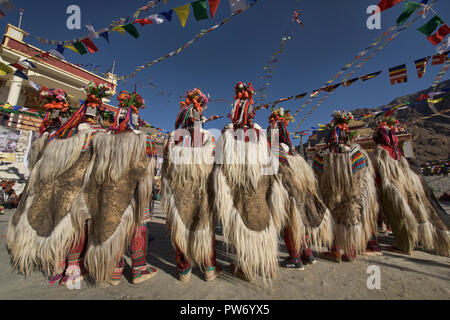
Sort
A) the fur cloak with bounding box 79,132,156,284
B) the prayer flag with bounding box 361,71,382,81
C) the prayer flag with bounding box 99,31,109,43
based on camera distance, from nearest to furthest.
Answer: the fur cloak with bounding box 79,132,156,284 → the prayer flag with bounding box 99,31,109,43 → the prayer flag with bounding box 361,71,382,81

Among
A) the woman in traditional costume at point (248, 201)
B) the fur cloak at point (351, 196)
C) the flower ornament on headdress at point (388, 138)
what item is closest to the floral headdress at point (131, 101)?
the woman in traditional costume at point (248, 201)

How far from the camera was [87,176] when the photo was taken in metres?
2.17

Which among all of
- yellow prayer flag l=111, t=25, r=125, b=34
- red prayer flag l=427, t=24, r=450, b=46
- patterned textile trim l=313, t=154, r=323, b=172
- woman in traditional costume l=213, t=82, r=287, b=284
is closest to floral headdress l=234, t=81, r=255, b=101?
woman in traditional costume l=213, t=82, r=287, b=284

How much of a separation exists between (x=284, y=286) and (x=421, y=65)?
23.8 feet

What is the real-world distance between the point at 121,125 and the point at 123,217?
1.20 m

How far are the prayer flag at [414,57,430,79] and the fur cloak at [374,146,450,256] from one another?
3.94m

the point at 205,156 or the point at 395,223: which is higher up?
the point at 205,156

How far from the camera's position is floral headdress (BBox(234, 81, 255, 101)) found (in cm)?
273

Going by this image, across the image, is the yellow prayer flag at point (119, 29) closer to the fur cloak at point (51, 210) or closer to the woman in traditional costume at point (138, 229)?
the woman in traditional costume at point (138, 229)

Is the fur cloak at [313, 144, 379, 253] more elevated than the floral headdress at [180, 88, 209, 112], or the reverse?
the floral headdress at [180, 88, 209, 112]

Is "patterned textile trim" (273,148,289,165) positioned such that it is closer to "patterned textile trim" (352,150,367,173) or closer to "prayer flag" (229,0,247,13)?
"patterned textile trim" (352,150,367,173)

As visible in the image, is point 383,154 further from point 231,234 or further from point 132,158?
point 132,158
